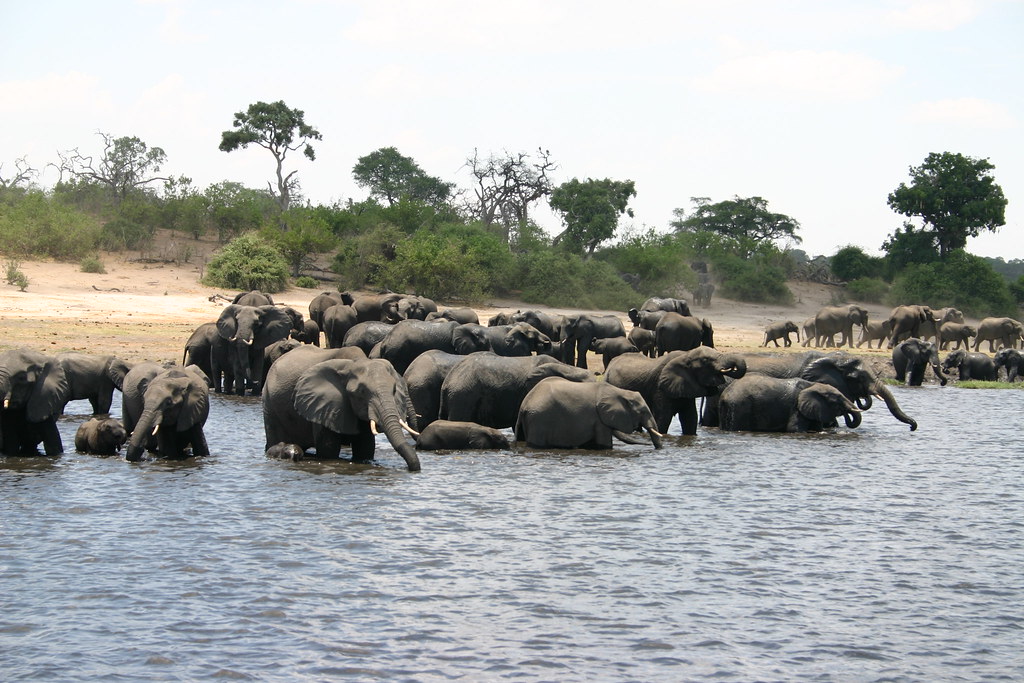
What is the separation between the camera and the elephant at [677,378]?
1655cm

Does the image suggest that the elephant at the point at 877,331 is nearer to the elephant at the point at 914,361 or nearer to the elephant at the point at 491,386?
the elephant at the point at 914,361

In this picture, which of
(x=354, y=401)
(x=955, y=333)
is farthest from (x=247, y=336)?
(x=955, y=333)

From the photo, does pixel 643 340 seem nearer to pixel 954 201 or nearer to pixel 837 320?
pixel 837 320

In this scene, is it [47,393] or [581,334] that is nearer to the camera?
[47,393]

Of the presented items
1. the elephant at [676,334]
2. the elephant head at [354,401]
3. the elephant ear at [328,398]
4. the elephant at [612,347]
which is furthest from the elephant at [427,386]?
the elephant at [676,334]

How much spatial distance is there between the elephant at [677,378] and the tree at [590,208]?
130 ft

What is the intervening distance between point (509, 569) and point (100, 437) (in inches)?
251

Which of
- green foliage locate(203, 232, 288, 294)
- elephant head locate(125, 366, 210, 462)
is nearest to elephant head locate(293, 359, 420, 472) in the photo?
elephant head locate(125, 366, 210, 462)

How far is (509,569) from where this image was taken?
31.9 feet

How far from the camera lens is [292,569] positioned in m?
9.66

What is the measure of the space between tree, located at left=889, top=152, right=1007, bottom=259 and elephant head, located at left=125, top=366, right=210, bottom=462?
174 feet

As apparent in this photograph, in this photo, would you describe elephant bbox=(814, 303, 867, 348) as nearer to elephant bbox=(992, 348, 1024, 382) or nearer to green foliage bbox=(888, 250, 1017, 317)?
elephant bbox=(992, 348, 1024, 382)

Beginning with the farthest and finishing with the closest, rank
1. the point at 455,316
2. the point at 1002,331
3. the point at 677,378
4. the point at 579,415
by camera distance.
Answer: the point at 1002,331 < the point at 455,316 < the point at 677,378 < the point at 579,415

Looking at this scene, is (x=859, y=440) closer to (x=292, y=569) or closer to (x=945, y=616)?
(x=945, y=616)
